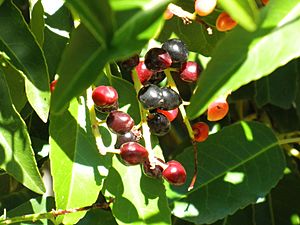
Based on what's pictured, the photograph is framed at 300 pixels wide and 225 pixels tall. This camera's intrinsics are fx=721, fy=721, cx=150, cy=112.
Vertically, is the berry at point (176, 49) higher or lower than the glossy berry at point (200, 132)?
higher

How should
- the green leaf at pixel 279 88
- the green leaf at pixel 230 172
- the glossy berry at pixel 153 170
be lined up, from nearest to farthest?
the glossy berry at pixel 153 170, the green leaf at pixel 230 172, the green leaf at pixel 279 88

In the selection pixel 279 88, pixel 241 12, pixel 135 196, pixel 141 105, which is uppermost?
pixel 241 12

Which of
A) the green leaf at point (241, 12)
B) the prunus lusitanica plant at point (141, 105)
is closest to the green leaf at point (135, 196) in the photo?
the prunus lusitanica plant at point (141, 105)

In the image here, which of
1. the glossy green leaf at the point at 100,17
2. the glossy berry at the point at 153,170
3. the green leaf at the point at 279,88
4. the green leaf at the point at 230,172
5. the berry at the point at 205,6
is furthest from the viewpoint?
the green leaf at the point at 279,88

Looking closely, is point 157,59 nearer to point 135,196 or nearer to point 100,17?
point 135,196

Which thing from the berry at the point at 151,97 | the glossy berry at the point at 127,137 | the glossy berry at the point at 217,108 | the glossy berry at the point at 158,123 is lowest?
the glossy berry at the point at 217,108

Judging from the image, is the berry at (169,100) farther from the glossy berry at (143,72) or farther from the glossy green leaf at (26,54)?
the glossy green leaf at (26,54)

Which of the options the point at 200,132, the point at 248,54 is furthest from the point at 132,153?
the point at 248,54
